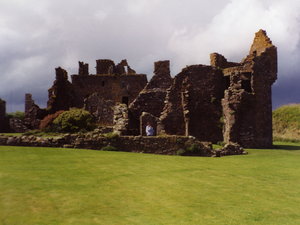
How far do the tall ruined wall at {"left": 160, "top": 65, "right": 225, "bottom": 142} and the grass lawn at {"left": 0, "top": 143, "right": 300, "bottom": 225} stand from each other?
14.1 m

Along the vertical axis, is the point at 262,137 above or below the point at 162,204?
above

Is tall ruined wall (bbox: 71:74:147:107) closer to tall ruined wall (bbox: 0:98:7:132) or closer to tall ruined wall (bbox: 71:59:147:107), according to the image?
tall ruined wall (bbox: 71:59:147:107)

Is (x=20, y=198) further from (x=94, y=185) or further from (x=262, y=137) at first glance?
(x=262, y=137)

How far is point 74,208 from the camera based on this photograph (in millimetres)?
7797

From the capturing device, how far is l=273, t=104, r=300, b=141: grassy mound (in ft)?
143

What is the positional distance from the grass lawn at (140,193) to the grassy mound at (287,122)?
30.5 m

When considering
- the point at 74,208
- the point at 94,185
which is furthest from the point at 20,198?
the point at 94,185

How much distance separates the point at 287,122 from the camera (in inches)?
1882

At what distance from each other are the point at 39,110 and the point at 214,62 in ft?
75.3

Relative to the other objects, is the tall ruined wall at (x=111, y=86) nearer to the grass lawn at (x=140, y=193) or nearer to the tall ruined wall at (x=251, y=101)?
the tall ruined wall at (x=251, y=101)

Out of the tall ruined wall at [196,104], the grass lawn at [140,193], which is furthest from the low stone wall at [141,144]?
the tall ruined wall at [196,104]

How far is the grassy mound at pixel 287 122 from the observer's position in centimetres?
4369

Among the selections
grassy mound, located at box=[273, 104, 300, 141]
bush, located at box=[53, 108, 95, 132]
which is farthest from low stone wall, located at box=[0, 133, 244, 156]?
grassy mound, located at box=[273, 104, 300, 141]

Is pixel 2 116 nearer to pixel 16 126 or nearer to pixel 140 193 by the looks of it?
pixel 16 126
